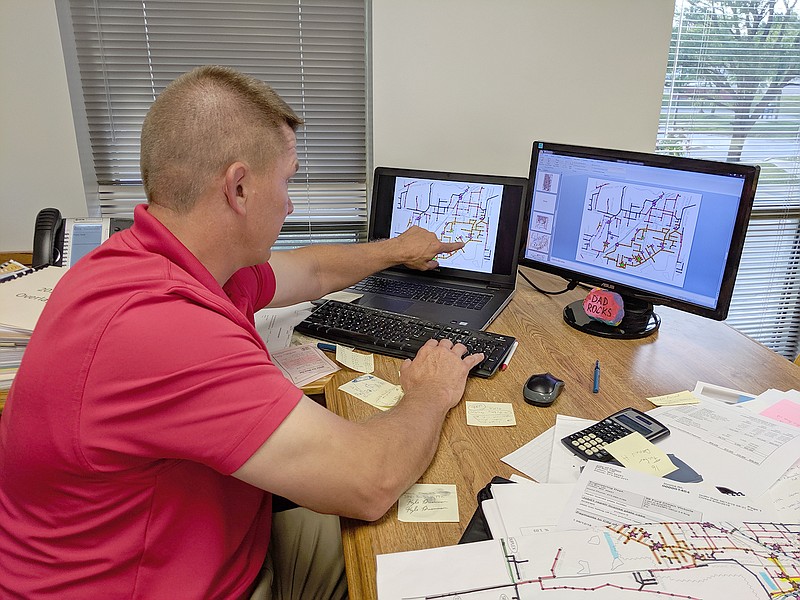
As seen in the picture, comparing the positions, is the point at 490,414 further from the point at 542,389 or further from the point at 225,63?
the point at 225,63

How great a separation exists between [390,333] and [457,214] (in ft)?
1.70

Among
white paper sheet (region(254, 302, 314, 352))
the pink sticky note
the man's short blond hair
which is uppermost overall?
the man's short blond hair

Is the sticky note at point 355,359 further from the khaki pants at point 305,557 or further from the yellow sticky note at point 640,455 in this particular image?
the yellow sticky note at point 640,455

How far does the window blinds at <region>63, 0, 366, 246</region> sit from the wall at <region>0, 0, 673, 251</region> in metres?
0.14

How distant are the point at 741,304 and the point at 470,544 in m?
2.42

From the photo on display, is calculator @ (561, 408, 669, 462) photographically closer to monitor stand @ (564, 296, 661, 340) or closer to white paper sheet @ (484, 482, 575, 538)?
white paper sheet @ (484, 482, 575, 538)

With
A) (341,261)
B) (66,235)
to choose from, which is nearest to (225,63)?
(66,235)

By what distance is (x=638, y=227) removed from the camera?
149cm

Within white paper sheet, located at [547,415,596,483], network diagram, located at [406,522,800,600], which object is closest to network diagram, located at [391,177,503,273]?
white paper sheet, located at [547,415,596,483]

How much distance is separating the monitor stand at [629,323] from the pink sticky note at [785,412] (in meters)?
0.38

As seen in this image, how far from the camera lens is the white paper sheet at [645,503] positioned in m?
0.90

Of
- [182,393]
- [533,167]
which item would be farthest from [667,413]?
[182,393]

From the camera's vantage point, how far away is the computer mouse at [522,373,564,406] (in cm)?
123

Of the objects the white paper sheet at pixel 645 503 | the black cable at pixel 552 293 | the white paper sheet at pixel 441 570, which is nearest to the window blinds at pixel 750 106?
the black cable at pixel 552 293
